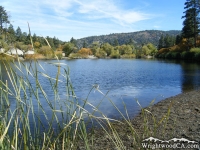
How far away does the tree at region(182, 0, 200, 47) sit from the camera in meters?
38.5

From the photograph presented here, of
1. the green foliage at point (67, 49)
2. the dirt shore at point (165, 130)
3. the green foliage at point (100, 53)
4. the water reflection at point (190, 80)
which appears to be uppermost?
the green foliage at point (67, 49)

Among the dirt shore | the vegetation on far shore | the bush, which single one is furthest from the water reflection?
the bush

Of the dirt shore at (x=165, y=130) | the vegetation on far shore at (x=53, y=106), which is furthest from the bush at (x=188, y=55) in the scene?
the dirt shore at (x=165, y=130)

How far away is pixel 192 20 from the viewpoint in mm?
39719

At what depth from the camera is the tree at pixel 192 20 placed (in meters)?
38.5

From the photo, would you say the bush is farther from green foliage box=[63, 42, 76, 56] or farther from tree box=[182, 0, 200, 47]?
green foliage box=[63, 42, 76, 56]

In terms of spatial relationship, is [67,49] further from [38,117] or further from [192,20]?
[38,117]

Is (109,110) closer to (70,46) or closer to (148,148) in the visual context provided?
(148,148)

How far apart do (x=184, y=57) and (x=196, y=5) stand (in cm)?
959

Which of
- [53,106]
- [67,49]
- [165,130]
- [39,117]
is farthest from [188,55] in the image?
[67,49]

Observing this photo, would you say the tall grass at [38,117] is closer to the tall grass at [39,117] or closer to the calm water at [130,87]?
the tall grass at [39,117]

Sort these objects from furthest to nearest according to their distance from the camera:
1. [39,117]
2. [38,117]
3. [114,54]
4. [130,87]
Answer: [114,54] → [130,87] → [39,117] → [38,117]

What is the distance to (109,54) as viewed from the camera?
A: 9231 cm

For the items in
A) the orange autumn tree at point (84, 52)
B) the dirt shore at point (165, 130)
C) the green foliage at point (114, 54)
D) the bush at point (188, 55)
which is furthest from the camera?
the green foliage at point (114, 54)
